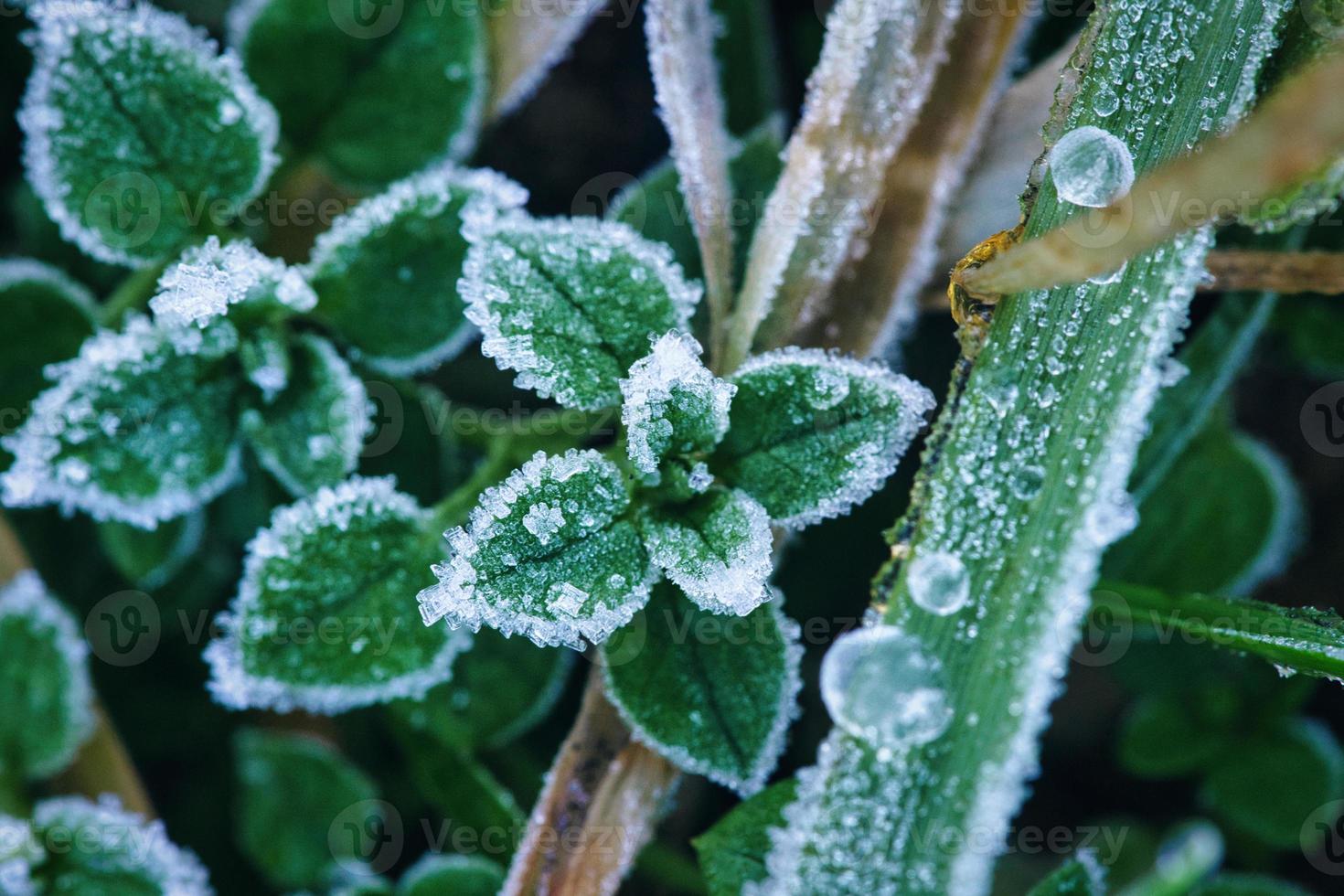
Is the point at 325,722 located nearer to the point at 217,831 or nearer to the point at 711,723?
the point at 217,831

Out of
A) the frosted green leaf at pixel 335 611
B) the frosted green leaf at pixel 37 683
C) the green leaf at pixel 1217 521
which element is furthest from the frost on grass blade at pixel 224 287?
the green leaf at pixel 1217 521

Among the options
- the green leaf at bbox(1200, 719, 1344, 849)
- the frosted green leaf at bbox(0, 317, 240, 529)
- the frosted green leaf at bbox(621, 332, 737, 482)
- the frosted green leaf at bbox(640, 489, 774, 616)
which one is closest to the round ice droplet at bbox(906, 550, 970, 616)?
the frosted green leaf at bbox(640, 489, 774, 616)

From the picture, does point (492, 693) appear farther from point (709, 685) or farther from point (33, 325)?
point (33, 325)

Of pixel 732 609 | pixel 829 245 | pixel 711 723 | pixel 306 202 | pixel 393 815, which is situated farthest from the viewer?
pixel 393 815

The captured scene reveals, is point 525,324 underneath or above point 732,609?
above

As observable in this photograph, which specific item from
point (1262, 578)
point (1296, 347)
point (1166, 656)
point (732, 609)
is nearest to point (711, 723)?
point (732, 609)
